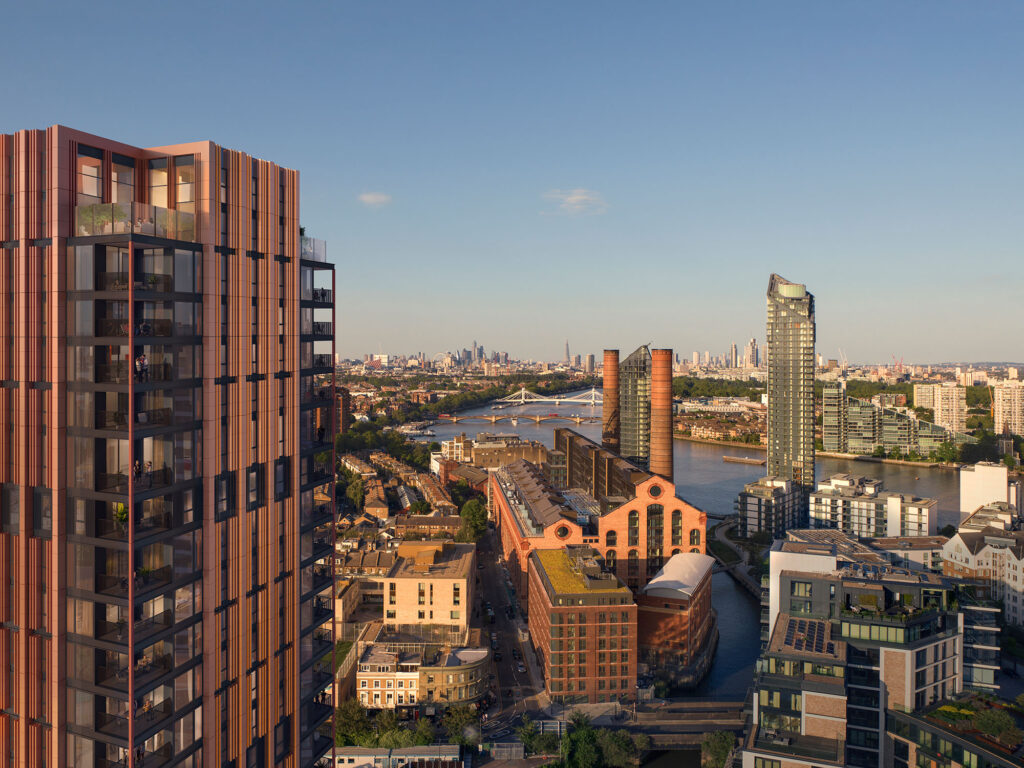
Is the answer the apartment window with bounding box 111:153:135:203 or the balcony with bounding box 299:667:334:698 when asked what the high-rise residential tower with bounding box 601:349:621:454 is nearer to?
the balcony with bounding box 299:667:334:698

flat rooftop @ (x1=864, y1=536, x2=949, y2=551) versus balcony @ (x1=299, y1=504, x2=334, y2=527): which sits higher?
balcony @ (x1=299, y1=504, x2=334, y2=527)

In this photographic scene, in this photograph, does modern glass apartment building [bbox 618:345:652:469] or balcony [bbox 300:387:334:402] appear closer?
balcony [bbox 300:387:334:402]

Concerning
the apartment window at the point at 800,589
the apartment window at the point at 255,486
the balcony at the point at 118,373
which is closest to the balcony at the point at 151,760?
the apartment window at the point at 255,486

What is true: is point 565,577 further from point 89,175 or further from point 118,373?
point 89,175

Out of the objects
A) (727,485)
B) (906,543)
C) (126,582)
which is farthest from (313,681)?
(727,485)

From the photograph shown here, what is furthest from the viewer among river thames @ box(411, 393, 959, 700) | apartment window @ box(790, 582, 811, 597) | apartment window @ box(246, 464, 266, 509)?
river thames @ box(411, 393, 959, 700)

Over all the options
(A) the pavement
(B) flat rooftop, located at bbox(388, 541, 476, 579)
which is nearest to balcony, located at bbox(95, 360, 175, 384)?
(A) the pavement

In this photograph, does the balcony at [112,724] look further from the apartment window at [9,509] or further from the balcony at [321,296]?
the balcony at [321,296]
